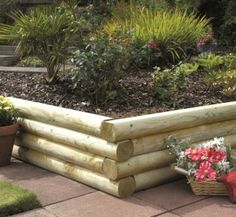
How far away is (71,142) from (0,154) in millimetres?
916

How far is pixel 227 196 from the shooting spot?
4641 millimetres

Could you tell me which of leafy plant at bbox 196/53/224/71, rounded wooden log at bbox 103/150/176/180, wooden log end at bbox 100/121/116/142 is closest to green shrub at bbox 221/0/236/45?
leafy plant at bbox 196/53/224/71

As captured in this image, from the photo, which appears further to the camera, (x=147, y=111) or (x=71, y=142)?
(x=147, y=111)

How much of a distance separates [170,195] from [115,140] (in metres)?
0.72

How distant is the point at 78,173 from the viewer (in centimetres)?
500

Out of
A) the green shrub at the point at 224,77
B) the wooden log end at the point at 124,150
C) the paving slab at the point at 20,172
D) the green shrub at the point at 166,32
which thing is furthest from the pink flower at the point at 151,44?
the wooden log end at the point at 124,150

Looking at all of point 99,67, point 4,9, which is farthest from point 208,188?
point 4,9

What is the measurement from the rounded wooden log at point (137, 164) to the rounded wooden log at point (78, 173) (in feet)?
0.26

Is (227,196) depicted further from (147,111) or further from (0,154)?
(0,154)

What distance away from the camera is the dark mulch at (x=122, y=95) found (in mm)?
5828

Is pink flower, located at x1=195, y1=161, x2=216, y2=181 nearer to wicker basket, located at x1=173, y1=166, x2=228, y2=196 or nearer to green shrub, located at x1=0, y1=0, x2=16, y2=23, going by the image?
wicker basket, located at x1=173, y1=166, x2=228, y2=196

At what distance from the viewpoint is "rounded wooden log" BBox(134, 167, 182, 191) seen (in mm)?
4730

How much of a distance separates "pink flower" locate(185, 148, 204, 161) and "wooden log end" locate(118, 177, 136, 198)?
548 mm

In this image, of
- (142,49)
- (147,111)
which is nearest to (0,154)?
(147,111)
